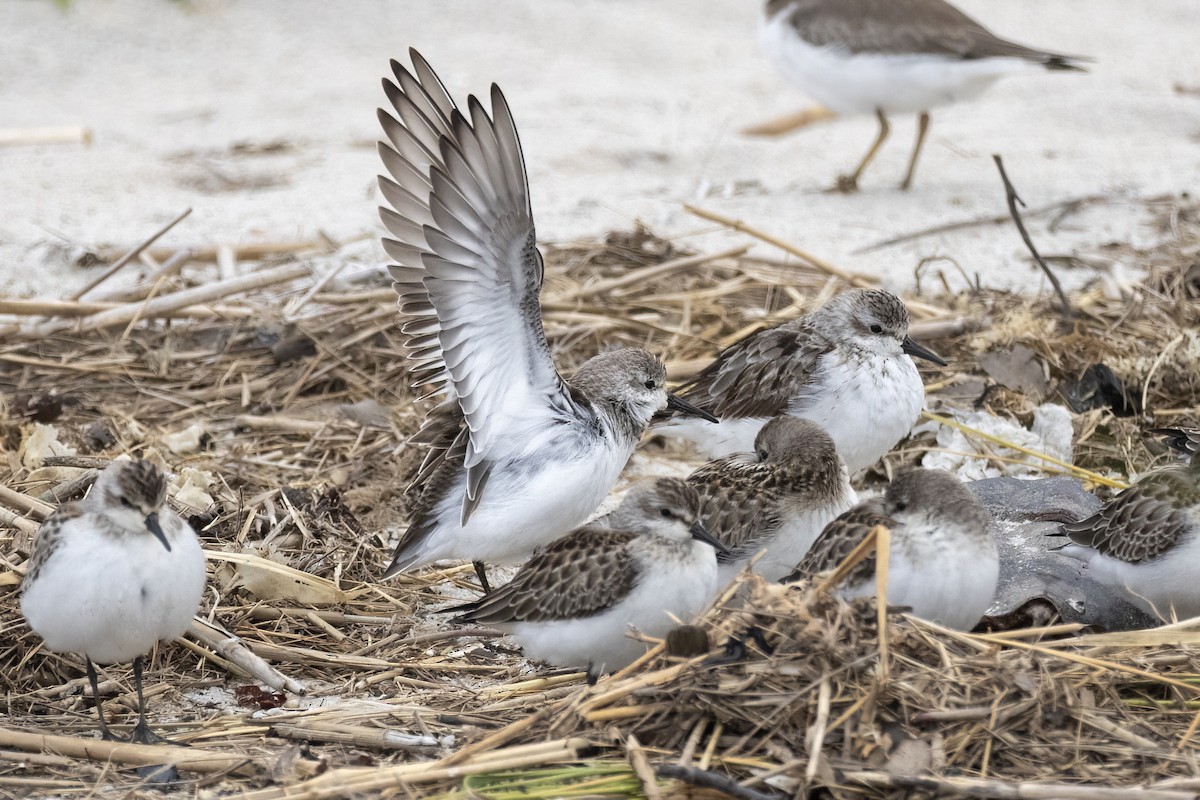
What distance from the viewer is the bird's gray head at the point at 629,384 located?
5.49 metres

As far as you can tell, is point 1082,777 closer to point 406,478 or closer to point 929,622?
point 929,622

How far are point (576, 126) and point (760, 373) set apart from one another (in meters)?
5.55

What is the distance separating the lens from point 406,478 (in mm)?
6270

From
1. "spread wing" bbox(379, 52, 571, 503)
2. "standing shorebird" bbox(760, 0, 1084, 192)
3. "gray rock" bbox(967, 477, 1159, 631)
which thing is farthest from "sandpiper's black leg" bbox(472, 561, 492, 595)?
"standing shorebird" bbox(760, 0, 1084, 192)

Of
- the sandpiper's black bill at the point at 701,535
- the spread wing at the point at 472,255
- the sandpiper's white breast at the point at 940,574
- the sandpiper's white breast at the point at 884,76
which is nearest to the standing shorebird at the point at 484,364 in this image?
the spread wing at the point at 472,255

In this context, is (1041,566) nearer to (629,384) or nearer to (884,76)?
(629,384)

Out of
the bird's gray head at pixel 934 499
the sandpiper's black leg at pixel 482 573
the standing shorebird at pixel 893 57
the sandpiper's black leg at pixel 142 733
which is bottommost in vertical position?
the sandpiper's black leg at pixel 482 573

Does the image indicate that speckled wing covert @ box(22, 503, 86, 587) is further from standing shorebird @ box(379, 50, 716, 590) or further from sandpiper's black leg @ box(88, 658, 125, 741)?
standing shorebird @ box(379, 50, 716, 590)

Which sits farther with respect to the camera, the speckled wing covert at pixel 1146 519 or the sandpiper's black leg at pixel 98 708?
the speckled wing covert at pixel 1146 519

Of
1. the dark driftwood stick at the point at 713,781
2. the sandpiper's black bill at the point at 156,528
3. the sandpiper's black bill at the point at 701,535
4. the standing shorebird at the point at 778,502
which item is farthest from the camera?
the standing shorebird at the point at 778,502

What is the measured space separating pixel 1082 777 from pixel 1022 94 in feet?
32.0

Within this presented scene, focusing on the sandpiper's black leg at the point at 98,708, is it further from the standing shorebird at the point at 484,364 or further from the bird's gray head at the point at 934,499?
the bird's gray head at the point at 934,499

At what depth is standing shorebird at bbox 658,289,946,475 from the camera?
19.0 feet

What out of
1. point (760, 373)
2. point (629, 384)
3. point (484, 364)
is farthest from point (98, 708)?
point (760, 373)
